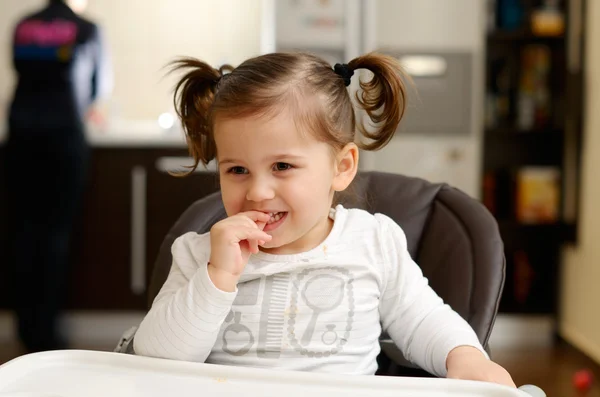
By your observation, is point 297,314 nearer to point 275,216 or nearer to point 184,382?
point 275,216

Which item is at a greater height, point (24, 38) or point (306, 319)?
point (24, 38)

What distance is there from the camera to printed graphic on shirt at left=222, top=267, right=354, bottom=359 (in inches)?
50.1

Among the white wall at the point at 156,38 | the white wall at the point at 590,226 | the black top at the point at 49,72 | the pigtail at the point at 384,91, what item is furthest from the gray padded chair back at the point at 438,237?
the white wall at the point at 156,38

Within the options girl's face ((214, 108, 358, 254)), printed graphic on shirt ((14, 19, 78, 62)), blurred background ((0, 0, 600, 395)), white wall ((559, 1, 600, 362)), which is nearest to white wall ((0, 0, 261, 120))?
blurred background ((0, 0, 600, 395))

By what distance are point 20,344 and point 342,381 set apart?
116 inches

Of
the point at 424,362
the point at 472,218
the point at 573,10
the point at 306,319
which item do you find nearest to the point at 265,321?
the point at 306,319

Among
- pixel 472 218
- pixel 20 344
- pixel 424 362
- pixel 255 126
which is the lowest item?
pixel 20 344

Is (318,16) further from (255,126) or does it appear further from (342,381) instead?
(342,381)

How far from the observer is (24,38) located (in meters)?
3.51

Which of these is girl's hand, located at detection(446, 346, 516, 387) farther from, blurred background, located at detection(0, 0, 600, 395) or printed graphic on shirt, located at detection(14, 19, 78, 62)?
printed graphic on shirt, located at detection(14, 19, 78, 62)

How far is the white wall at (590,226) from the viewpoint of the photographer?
335cm

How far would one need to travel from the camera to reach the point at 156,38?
433 cm

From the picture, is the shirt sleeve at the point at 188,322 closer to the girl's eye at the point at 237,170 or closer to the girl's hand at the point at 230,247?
the girl's hand at the point at 230,247

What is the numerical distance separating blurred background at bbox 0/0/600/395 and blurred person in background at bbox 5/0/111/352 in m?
0.06
